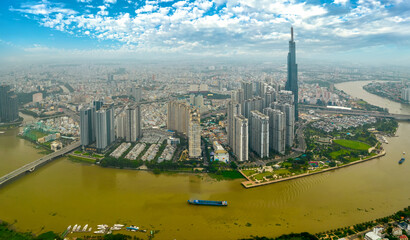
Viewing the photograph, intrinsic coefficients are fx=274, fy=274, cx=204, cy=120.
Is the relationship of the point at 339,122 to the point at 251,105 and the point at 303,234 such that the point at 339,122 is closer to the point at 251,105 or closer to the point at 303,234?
the point at 251,105

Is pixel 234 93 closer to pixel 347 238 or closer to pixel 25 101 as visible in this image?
pixel 347 238

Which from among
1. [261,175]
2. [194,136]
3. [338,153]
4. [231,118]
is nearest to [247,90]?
[231,118]

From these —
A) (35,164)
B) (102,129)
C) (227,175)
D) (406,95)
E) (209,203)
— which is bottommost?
(209,203)

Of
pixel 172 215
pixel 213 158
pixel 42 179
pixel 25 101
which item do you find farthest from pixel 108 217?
pixel 25 101

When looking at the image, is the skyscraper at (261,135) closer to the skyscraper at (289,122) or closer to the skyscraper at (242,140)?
the skyscraper at (242,140)

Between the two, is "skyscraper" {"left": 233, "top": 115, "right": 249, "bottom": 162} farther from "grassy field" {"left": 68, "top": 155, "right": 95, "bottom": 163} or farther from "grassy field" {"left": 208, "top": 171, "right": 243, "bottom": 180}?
"grassy field" {"left": 68, "top": 155, "right": 95, "bottom": 163}

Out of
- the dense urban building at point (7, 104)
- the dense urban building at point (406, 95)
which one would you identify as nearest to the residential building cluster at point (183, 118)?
the dense urban building at point (7, 104)

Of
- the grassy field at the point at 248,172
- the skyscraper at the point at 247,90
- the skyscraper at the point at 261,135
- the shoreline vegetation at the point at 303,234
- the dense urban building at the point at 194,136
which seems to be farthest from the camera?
the skyscraper at the point at 247,90
